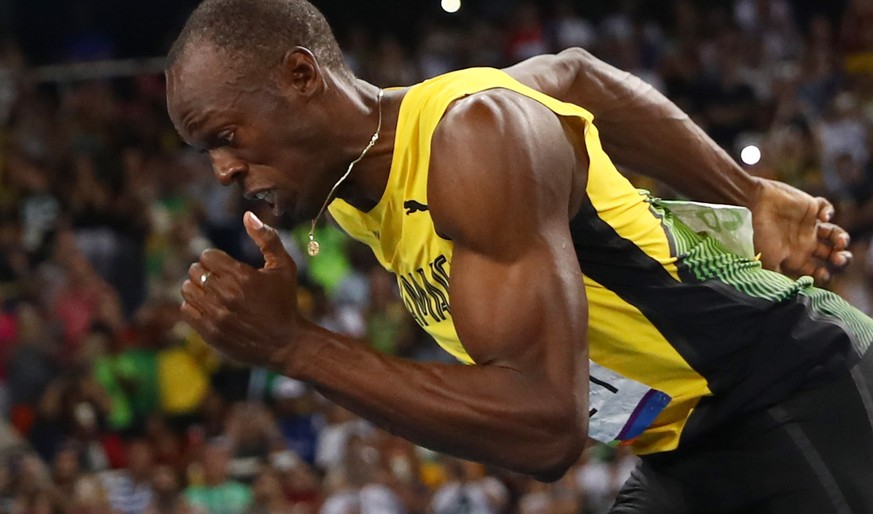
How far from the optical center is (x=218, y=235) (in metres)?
9.41

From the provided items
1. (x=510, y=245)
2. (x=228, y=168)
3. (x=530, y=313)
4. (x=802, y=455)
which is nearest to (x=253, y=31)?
(x=228, y=168)

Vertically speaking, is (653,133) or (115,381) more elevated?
(653,133)

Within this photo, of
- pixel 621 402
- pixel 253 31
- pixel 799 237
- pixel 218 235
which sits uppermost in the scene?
pixel 253 31

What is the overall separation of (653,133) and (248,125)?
3.96ft

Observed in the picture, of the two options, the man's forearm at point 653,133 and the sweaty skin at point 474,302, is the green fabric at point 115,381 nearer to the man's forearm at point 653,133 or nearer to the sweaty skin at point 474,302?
the man's forearm at point 653,133

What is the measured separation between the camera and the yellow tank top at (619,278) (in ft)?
8.66

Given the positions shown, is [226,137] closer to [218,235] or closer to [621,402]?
[621,402]

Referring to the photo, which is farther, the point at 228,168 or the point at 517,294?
the point at 228,168

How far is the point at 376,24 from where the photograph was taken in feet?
40.7

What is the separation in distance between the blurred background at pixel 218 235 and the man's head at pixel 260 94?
494 cm

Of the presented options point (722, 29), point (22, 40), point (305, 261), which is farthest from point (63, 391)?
point (722, 29)

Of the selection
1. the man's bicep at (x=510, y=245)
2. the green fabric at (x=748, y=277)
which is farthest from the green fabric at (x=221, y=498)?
the man's bicep at (x=510, y=245)

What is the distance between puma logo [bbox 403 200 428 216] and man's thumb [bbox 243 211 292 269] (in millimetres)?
326

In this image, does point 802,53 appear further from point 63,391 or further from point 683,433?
point 683,433
